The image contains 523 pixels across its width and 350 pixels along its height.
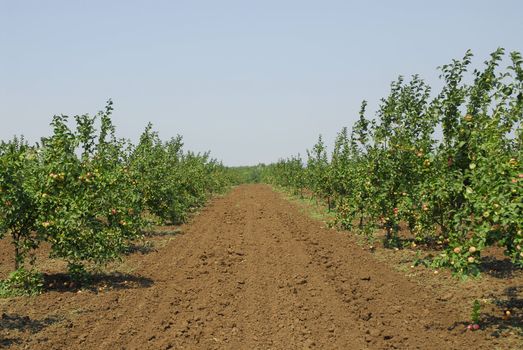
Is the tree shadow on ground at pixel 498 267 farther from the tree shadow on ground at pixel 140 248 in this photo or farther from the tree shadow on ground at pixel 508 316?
the tree shadow on ground at pixel 140 248

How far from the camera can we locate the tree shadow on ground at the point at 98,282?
10000mm

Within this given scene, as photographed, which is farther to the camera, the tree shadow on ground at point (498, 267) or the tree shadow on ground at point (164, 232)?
the tree shadow on ground at point (164, 232)

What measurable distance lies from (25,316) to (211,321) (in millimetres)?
3075

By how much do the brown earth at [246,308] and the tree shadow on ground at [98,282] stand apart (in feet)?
0.13

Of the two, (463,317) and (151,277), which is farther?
(151,277)

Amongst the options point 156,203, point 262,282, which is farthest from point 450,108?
point 156,203

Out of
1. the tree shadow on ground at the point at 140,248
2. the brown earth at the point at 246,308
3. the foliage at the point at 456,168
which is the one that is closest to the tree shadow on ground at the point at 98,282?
the brown earth at the point at 246,308

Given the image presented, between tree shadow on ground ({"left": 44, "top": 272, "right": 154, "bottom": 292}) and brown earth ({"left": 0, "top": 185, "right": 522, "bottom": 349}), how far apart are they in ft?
0.13

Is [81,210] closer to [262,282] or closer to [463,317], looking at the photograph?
[262,282]

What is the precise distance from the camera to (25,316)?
26.1ft

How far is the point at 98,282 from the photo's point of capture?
1052cm

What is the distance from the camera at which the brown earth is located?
7.08 meters

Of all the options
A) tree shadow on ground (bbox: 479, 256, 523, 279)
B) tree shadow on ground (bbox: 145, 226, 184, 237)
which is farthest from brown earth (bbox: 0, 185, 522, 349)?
tree shadow on ground (bbox: 145, 226, 184, 237)

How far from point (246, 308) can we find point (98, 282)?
3.75 m
